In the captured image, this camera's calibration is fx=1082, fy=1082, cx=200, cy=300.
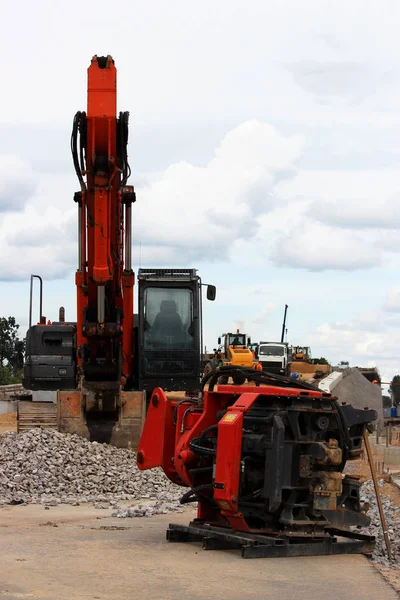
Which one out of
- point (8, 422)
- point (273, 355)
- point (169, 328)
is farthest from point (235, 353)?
point (169, 328)

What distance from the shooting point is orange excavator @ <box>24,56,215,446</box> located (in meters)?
19.0

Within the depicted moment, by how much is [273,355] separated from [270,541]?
4639cm

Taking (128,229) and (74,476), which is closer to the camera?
(74,476)

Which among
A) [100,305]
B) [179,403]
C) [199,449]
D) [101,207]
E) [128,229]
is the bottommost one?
[199,449]

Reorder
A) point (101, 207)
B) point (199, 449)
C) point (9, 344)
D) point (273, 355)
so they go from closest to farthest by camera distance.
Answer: point (199, 449) → point (101, 207) → point (273, 355) → point (9, 344)

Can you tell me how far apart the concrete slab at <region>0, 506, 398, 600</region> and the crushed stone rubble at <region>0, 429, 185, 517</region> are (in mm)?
3291

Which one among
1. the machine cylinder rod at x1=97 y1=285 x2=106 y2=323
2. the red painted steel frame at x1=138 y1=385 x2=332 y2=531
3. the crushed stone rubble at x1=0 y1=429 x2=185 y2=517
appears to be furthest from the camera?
the machine cylinder rod at x1=97 y1=285 x2=106 y2=323

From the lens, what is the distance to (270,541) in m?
9.98

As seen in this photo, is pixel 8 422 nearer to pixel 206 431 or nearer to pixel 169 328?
pixel 169 328

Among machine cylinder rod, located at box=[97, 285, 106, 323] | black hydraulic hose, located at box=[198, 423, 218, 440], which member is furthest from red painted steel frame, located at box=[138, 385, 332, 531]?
machine cylinder rod, located at box=[97, 285, 106, 323]

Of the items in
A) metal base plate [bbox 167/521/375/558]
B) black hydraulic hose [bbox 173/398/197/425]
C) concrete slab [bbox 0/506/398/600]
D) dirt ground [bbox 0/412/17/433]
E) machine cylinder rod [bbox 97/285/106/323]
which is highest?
machine cylinder rod [bbox 97/285/106/323]

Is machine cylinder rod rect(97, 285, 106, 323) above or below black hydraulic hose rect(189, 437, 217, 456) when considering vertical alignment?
above

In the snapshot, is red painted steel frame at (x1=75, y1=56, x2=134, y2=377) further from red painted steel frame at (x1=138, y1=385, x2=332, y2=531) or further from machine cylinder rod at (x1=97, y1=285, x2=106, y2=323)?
red painted steel frame at (x1=138, y1=385, x2=332, y2=531)

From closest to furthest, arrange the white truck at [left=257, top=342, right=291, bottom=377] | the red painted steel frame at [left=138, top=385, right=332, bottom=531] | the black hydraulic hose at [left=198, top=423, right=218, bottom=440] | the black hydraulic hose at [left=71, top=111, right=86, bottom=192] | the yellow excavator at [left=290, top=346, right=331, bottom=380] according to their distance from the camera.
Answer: the red painted steel frame at [left=138, top=385, right=332, bottom=531] < the black hydraulic hose at [left=198, top=423, right=218, bottom=440] < the black hydraulic hose at [left=71, top=111, right=86, bottom=192] < the yellow excavator at [left=290, top=346, right=331, bottom=380] < the white truck at [left=257, top=342, right=291, bottom=377]
